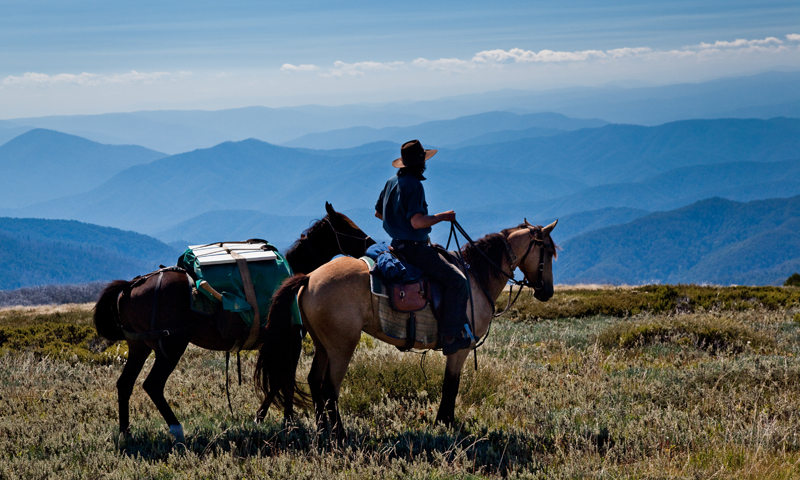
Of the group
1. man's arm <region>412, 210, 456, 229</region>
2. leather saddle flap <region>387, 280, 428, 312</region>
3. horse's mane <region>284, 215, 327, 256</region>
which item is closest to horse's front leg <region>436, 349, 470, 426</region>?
leather saddle flap <region>387, 280, 428, 312</region>

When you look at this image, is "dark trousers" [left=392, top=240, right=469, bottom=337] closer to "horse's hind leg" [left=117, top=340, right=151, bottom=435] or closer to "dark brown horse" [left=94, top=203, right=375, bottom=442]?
"dark brown horse" [left=94, top=203, right=375, bottom=442]

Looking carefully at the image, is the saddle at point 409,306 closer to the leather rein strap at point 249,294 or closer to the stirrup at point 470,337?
the stirrup at point 470,337

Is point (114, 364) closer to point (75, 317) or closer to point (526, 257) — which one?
point (526, 257)

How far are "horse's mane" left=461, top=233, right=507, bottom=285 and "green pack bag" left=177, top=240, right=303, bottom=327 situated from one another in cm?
212

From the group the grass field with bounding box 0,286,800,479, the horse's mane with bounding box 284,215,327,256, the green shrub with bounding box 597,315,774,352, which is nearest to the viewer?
the grass field with bounding box 0,286,800,479

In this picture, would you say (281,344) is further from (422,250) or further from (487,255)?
(487,255)

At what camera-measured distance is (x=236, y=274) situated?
6.90 meters

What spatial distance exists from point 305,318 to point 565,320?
12367mm

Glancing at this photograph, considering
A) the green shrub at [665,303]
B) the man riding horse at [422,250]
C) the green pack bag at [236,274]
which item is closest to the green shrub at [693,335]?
the green shrub at [665,303]

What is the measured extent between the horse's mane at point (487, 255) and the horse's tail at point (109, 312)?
3955mm

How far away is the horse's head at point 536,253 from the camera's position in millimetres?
7426

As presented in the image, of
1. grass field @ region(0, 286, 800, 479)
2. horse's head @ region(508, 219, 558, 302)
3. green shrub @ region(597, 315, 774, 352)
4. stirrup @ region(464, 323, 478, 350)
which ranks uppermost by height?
horse's head @ region(508, 219, 558, 302)

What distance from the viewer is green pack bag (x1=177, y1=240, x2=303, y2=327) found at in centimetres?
670

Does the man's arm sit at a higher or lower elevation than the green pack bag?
higher
